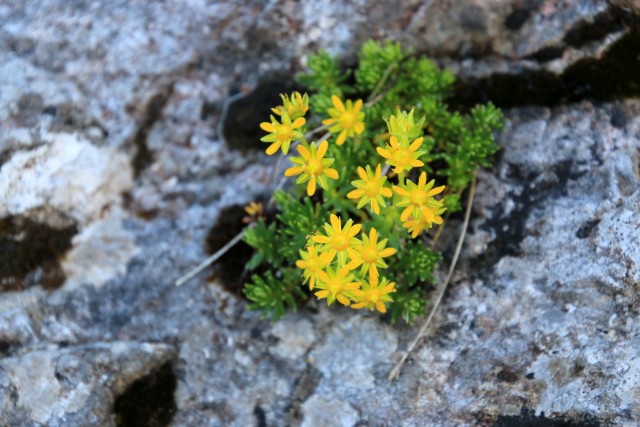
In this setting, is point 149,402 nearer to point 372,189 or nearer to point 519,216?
point 372,189

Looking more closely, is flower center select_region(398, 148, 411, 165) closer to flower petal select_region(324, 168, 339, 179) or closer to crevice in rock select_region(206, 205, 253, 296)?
flower petal select_region(324, 168, 339, 179)

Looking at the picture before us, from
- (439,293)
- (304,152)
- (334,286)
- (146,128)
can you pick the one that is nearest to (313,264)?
(334,286)

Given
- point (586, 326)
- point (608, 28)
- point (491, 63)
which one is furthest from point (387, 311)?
point (608, 28)

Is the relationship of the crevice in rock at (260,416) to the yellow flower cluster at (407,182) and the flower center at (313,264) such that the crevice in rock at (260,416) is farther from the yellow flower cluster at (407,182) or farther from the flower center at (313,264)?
the yellow flower cluster at (407,182)

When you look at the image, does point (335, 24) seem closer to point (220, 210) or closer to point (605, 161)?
point (220, 210)

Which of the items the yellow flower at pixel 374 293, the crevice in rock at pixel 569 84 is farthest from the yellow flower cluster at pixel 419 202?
the crevice in rock at pixel 569 84

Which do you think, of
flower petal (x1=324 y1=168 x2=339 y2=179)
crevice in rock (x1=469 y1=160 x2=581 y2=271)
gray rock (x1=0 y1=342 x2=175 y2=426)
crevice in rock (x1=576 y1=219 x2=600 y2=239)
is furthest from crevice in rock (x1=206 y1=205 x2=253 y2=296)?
crevice in rock (x1=576 y1=219 x2=600 y2=239)

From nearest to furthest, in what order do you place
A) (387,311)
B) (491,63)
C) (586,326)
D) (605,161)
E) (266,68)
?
(586,326), (605,161), (387,311), (491,63), (266,68)
